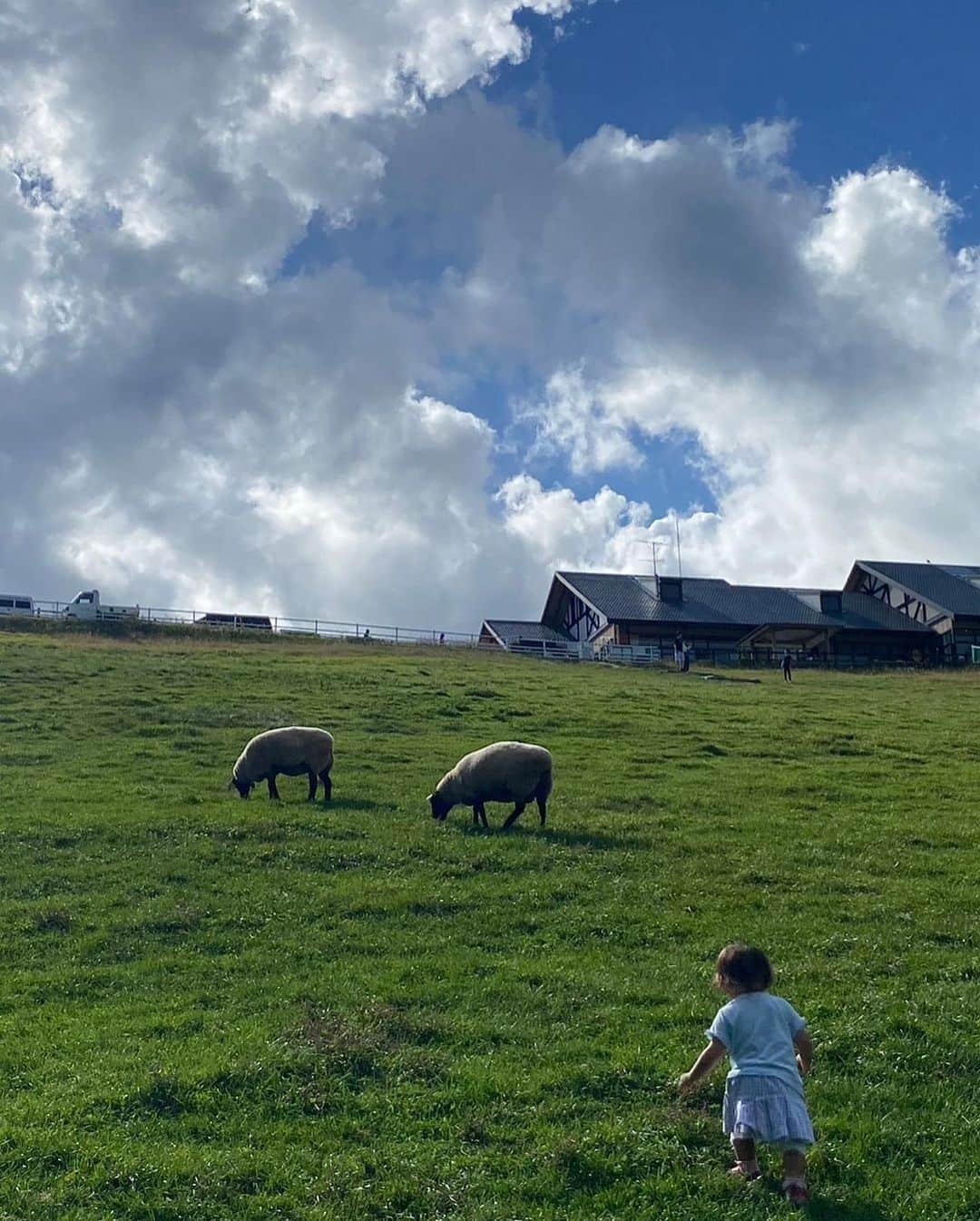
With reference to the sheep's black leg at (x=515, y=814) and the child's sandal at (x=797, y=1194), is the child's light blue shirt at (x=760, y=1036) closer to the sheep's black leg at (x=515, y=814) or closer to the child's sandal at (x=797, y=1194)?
the child's sandal at (x=797, y=1194)

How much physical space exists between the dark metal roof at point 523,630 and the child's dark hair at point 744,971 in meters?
71.2

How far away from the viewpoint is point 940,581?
8238 centimetres

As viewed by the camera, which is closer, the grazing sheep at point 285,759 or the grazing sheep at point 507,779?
the grazing sheep at point 507,779

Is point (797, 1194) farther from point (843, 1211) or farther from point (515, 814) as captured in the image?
point (515, 814)

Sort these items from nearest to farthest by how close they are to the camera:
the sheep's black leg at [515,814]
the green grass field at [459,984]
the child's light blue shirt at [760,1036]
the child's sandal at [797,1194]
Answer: the child's sandal at [797,1194]
the child's light blue shirt at [760,1036]
the green grass field at [459,984]
the sheep's black leg at [515,814]

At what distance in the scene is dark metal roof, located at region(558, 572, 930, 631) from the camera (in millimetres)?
77188

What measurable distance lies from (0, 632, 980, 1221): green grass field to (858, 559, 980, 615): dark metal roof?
53.8 m

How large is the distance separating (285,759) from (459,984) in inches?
501

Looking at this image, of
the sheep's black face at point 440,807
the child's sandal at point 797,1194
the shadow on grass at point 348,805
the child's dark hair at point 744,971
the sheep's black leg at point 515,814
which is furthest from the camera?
the shadow on grass at point 348,805

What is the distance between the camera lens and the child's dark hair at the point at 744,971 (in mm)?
7953

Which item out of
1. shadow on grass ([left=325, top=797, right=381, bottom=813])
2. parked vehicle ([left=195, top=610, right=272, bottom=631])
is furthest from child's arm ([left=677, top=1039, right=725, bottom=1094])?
parked vehicle ([left=195, top=610, right=272, bottom=631])

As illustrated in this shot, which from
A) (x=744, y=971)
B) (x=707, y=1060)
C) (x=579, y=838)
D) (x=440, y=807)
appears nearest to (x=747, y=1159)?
(x=707, y=1060)

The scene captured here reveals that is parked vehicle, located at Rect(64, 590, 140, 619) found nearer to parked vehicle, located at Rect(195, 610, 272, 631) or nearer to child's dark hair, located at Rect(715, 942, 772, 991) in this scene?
parked vehicle, located at Rect(195, 610, 272, 631)

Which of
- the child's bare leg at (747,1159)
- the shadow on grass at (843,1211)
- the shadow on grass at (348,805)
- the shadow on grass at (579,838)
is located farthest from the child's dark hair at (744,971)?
the shadow on grass at (348,805)
